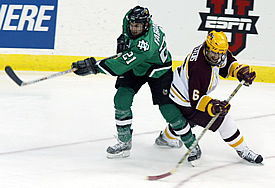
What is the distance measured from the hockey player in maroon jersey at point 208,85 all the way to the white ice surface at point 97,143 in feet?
0.65

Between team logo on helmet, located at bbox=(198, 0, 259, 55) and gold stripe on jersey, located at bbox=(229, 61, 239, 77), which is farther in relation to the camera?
team logo on helmet, located at bbox=(198, 0, 259, 55)

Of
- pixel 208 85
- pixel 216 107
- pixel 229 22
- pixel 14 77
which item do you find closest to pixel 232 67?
pixel 208 85

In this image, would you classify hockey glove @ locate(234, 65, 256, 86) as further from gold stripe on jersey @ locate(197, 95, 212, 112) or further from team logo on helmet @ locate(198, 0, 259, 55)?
team logo on helmet @ locate(198, 0, 259, 55)

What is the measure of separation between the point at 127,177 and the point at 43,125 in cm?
126

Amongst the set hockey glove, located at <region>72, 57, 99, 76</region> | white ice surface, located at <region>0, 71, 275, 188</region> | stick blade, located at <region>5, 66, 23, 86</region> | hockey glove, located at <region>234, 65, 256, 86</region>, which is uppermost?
hockey glove, located at <region>72, 57, 99, 76</region>

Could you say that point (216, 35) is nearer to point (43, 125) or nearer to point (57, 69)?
point (43, 125)

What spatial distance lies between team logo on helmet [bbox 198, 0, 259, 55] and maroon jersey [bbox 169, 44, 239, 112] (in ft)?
8.60

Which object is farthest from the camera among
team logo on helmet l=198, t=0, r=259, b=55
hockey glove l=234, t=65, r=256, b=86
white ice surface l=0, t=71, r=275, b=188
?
team logo on helmet l=198, t=0, r=259, b=55

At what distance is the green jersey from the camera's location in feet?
8.93

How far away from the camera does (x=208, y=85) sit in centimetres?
276

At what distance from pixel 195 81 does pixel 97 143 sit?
3.10 feet

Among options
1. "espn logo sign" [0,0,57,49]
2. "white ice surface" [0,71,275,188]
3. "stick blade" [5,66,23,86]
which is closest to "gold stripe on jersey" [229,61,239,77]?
"white ice surface" [0,71,275,188]

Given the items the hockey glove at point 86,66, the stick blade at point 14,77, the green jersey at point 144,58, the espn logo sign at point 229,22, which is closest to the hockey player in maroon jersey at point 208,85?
the green jersey at point 144,58

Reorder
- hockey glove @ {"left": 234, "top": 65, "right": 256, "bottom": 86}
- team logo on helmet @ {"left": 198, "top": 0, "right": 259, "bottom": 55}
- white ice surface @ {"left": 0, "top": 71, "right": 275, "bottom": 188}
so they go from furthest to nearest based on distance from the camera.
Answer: team logo on helmet @ {"left": 198, "top": 0, "right": 259, "bottom": 55}, hockey glove @ {"left": 234, "top": 65, "right": 256, "bottom": 86}, white ice surface @ {"left": 0, "top": 71, "right": 275, "bottom": 188}
